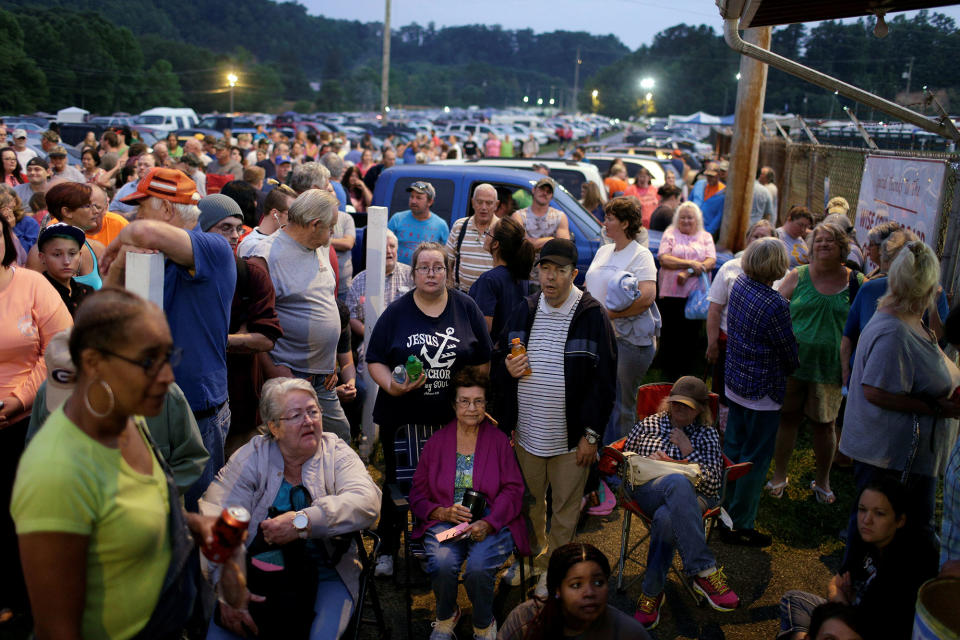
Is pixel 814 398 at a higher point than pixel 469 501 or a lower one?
higher

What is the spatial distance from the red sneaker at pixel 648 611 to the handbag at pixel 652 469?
0.61 m

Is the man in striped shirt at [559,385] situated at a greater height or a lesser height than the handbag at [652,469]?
greater

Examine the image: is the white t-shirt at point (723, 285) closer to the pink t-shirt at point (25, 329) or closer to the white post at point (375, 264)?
the white post at point (375, 264)

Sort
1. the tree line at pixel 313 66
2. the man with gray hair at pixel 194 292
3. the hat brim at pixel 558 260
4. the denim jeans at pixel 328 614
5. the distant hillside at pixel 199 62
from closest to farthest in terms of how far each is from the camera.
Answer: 1. the denim jeans at pixel 328 614
2. the man with gray hair at pixel 194 292
3. the hat brim at pixel 558 260
4. the tree line at pixel 313 66
5. the distant hillside at pixel 199 62

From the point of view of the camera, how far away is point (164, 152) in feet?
37.7

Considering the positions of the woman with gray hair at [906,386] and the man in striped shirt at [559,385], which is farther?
the man in striped shirt at [559,385]

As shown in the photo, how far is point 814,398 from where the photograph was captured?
539cm

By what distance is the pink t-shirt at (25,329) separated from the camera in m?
3.40

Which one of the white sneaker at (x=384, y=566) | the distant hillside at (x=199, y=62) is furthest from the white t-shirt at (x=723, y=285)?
the distant hillside at (x=199, y=62)

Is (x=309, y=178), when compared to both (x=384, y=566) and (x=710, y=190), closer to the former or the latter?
(x=384, y=566)

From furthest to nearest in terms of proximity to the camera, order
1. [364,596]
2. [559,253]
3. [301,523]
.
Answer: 1. [559,253]
2. [364,596]
3. [301,523]

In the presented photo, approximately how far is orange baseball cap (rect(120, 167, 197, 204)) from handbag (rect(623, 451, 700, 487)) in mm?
2739

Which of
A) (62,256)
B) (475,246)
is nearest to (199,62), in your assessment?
(475,246)

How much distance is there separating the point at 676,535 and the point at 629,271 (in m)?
2.06
